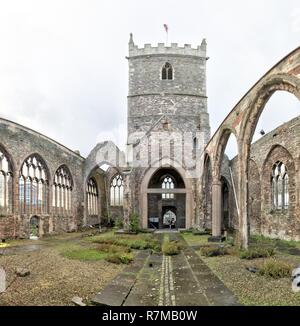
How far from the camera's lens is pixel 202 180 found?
23.0 m

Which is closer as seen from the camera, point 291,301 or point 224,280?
point 291,301

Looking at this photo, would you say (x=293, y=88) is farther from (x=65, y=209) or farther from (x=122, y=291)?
(x=65, y=209)

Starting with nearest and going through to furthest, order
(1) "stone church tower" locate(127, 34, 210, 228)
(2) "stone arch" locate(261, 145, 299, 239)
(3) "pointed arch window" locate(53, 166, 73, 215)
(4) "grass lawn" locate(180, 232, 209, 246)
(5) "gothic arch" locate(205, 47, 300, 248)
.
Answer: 1. (5) "gothic arch" locate(205, 47, 300, 248)
2. (2) "stone arch" locate(261, 145, 299, 239)
3. (4) "grass lawn" locate(180, 232, 209, 246)
4. (3) "pointed arch window" locate(53, 166, 73, 215)
5. (1) "stone church tower" locate(127, 34, 210, 228)

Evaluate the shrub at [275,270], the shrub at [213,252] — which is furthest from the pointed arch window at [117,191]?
the shrub at [275,270]

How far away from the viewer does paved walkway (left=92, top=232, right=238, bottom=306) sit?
20.1ft

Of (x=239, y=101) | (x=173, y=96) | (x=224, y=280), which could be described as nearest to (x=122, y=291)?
(x=224, y=280)

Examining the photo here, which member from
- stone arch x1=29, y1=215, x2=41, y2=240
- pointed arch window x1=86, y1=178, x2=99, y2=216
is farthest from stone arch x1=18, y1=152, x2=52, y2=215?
pointed arch window x1=86, y1=178, x2=99, y2=216

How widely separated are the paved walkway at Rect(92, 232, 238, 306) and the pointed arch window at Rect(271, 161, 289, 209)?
27.4 ft

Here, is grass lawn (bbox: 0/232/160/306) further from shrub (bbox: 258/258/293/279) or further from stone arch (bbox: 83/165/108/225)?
stone arch (bbox: 83/165/108/225)

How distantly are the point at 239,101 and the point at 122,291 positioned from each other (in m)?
9.52

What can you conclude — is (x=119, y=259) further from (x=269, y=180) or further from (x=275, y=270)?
(x=269, y=180)

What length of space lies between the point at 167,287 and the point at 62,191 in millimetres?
17671

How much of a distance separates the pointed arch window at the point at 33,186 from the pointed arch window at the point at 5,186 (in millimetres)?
780

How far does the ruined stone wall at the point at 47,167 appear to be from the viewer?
17.4 m
